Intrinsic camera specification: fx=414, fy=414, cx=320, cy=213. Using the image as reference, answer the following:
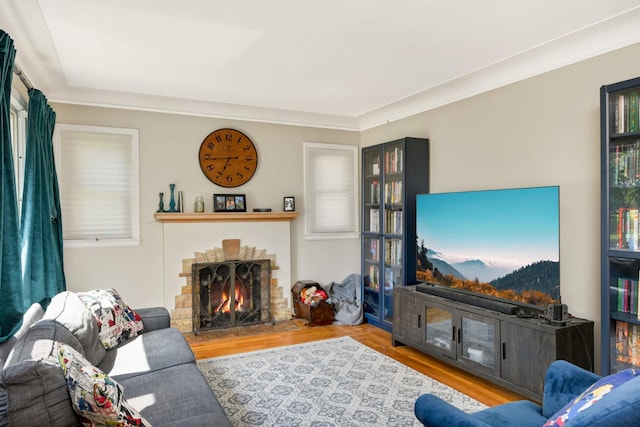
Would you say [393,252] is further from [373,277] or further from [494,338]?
[494,338]

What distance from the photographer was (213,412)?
1.94 m

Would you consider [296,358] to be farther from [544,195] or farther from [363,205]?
[544,195]

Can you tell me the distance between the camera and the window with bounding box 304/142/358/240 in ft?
17.6

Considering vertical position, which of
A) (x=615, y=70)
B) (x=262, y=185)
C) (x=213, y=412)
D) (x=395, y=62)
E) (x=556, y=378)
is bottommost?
(x=213, y=412)

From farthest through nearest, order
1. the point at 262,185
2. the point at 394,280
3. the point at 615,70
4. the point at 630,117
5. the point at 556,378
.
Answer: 1. the point at 262,185
2. the point at 394,280
3. the point at 615,70
4. the point at 630,117
5. the point at 556,378

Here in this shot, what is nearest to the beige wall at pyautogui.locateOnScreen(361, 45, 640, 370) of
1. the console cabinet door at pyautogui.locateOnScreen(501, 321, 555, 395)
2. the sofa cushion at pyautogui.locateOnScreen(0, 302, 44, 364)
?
the console cabinet door at pyautogui.locateOnScreen(501, 321, 555, 395)

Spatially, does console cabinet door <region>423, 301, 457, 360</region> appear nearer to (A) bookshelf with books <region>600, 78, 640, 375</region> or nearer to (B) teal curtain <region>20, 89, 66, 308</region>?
(A) bookshelf with books <region>600, 78, 640, 375</region>

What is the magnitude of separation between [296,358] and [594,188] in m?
2.80

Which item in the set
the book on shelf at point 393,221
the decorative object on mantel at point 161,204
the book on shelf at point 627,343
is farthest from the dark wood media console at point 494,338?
the decorative object on mantel at point 161,204

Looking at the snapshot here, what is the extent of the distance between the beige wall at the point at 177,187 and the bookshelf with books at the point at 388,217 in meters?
0.64

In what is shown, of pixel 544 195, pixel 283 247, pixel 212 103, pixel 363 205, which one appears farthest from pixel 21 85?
pixel 544 195

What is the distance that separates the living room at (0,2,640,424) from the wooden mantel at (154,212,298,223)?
174 mm

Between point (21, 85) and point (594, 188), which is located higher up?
point (21, 85)

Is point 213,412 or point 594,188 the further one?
point 594,188
